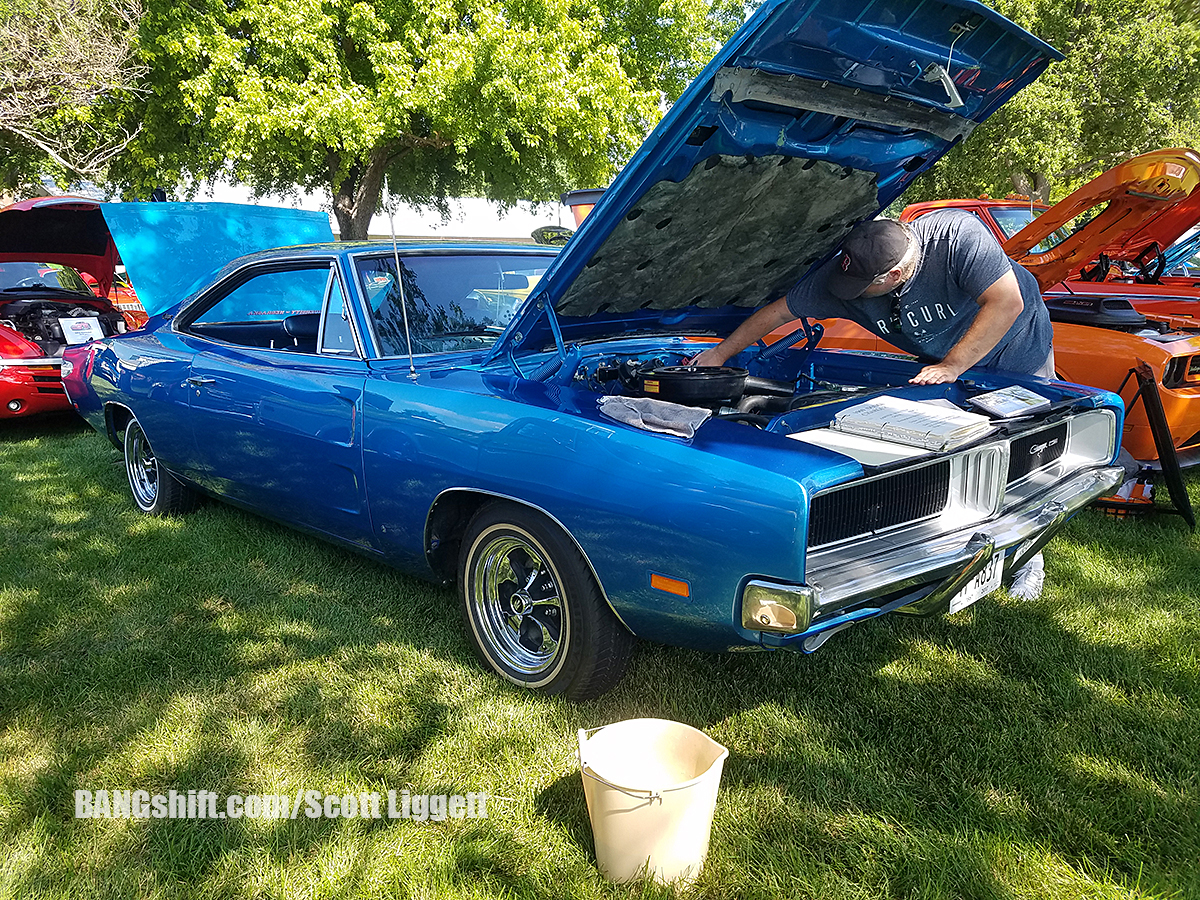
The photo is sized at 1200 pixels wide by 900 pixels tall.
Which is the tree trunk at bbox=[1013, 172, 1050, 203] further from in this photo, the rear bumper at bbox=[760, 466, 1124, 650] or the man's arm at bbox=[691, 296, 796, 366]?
the rear bumper at bbox=[760, 466, 1124, 650]

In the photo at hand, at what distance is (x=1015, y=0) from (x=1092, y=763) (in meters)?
18.7

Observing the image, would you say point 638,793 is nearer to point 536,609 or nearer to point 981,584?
point 536,609

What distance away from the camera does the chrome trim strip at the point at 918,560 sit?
6.64 ft

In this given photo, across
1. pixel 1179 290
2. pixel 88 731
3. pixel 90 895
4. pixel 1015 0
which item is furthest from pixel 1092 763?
pixel 1015 0

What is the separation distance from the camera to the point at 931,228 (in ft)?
10.4

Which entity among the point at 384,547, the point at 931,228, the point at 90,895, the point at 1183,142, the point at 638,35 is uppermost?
the point at 638,35

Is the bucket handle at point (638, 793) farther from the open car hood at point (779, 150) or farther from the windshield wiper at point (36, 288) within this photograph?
the windshield wiper at point (36, 288)

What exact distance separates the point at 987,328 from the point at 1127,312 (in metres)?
1.84

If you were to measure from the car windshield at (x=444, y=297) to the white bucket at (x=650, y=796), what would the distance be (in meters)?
1.69

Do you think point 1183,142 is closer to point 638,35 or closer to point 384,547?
point 638,35

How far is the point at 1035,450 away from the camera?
109 inches

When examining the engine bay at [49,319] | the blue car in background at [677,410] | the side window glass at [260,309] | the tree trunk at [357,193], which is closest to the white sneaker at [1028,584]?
the blue car in background at [677,410]

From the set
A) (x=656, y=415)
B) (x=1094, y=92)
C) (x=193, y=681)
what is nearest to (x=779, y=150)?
(x=656, y=415)

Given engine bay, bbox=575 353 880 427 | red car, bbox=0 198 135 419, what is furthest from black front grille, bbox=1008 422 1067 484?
red car, bbox=0 198 135 419
